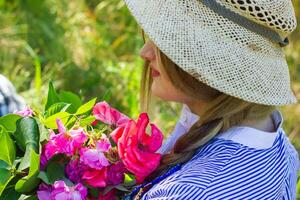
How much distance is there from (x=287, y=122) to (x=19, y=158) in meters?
2.40

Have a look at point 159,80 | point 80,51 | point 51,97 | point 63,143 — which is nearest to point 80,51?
point 80,51

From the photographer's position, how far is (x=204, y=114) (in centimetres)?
157

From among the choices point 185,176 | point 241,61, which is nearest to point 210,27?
point 241,61

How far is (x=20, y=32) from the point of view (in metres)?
3.88

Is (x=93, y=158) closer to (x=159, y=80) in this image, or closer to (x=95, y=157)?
(x=95, y=157)

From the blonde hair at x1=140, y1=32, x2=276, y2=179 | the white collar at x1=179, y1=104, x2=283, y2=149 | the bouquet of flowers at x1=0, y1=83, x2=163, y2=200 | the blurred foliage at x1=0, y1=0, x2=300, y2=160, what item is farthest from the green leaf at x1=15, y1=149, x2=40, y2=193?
the blurred foliage at x1=0, y1=0, x2=300, y2=160

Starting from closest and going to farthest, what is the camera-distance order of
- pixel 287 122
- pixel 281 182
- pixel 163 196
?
pixel 163 196
pixel 281 182
pixel 287 122

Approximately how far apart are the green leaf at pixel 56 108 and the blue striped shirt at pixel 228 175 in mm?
265

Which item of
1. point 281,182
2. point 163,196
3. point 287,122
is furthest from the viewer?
point 287,122

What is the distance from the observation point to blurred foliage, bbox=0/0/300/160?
348cm

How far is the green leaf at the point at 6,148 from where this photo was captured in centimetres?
146

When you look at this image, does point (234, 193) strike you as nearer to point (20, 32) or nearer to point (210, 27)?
point (210, 27)

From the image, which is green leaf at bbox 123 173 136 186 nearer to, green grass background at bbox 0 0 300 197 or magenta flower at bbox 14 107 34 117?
magenta flower at bbox 14 107 34 117

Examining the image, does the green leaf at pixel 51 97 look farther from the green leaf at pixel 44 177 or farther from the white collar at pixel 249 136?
the white collar at pixel 249 136
